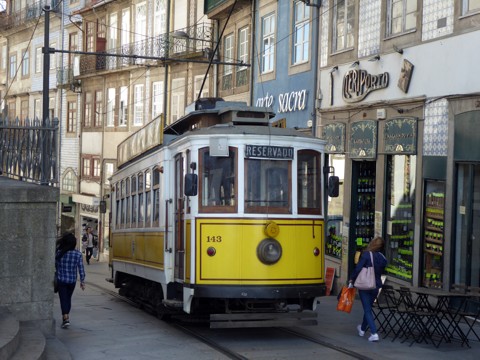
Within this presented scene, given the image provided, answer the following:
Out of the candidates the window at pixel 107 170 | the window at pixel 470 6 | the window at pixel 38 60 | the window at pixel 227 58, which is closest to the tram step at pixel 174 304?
the window at pixel 470 6

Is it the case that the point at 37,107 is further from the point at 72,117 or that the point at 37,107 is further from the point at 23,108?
the point at 72,117

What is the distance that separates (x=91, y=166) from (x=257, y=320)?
29.9 m

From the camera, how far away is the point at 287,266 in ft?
40.5

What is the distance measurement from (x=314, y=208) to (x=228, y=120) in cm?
211

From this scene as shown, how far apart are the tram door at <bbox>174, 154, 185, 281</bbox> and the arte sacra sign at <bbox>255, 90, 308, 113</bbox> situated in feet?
31.4

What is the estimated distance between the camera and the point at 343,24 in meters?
20.6

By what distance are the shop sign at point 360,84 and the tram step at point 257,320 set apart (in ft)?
23.8

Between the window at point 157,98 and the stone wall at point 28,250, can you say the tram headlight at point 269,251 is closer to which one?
the stone wall at point 28,250

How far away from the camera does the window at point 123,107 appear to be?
38.5 metres

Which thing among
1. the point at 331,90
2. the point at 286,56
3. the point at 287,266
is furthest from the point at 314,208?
the point at 286,56

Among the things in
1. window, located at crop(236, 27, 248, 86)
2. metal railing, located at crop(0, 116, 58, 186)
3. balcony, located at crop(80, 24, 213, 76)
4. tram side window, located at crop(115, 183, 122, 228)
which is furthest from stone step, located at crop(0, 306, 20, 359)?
window, located at crop(236, 27, 248, 86)

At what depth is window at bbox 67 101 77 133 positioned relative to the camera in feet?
143

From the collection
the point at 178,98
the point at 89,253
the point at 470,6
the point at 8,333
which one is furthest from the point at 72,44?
the point at 8,333

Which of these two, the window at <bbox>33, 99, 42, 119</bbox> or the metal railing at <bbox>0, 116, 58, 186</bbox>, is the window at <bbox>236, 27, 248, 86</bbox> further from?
the window at <bbox>33, 99, 42, 119</bbox>
